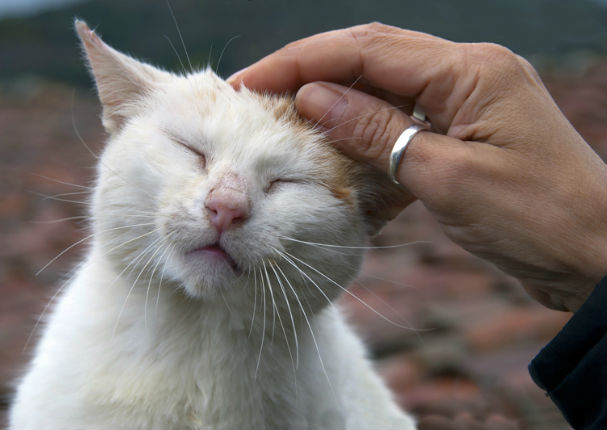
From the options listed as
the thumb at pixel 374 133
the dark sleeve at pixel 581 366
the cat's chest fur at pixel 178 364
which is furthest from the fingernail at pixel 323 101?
the dark sleeve at pixel 581 366

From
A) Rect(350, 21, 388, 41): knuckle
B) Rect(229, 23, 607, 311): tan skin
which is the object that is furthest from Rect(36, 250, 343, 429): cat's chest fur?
Rect(350, 21, 388, 41): knuckle

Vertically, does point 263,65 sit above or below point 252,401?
above

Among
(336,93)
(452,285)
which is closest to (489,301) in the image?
(452,285)

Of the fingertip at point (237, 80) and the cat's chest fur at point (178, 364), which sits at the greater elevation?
the fingertip at point (237, 80)

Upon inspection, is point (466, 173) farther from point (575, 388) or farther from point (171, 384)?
point (171, 384)

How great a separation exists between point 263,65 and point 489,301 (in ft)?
4.87

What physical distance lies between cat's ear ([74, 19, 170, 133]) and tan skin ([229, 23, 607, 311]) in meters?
0.52

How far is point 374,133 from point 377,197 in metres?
0.30

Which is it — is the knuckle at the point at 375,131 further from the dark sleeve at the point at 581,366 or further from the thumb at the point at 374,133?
the dark sleeve at the point at 581,366

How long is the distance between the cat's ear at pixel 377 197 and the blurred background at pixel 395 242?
0.68 feet

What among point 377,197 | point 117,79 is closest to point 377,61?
point 377,197

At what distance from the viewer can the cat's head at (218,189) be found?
59.0 inches

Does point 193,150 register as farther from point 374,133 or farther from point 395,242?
point 395,242

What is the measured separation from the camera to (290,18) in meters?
2.88
